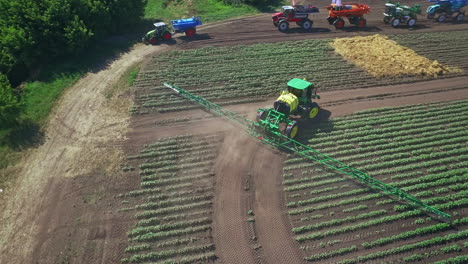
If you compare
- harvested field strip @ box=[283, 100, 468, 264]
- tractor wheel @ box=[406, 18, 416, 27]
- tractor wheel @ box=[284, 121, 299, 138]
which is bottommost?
harvested field strip @ box=[283, 100, 468, 264]

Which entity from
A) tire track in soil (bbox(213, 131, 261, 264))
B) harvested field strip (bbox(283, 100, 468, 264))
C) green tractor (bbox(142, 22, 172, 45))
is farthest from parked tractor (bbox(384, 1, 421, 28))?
tire track in soil (bbox(213, 131, 261, 264))

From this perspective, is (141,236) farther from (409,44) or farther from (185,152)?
(409,44)

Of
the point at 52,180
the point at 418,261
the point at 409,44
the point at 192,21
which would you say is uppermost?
the point at 192,21

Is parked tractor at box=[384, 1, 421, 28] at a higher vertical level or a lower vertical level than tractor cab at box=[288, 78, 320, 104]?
higher

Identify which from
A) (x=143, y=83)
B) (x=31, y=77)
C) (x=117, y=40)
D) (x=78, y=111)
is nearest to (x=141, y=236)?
(x=78, y=111)

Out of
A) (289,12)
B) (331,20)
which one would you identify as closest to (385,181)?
(289,12)

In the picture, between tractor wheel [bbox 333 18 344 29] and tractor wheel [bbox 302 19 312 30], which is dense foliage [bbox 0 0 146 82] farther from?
tractor wheel [bbox 333 18 344 29]

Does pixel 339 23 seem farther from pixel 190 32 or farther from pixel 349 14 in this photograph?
pixel 190 32

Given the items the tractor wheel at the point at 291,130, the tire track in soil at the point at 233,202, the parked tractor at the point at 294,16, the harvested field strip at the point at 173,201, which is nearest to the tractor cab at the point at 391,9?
the parked tractor at the point at 294,16
